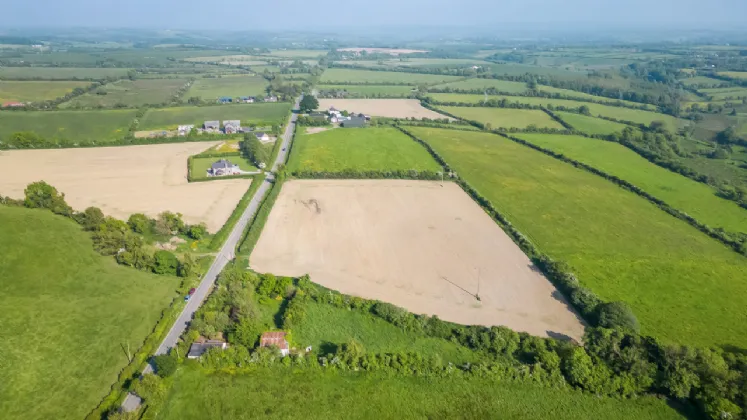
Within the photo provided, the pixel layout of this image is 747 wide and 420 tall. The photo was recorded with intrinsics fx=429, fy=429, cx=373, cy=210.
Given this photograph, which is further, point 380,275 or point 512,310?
point 380,275

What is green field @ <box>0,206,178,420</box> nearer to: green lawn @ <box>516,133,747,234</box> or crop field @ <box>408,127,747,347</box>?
crop field @ <box>408,127,747,347</box>

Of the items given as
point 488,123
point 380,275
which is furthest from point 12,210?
point 488,123

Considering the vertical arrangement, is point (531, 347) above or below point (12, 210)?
below

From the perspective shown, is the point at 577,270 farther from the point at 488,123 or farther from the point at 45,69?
the point at 45,69

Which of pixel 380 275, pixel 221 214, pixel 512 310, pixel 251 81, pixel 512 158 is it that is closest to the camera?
pixel 512 310

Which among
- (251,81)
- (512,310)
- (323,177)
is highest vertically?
(251,81)

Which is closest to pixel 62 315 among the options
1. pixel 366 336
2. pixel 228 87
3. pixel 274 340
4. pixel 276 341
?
pixel 274 340

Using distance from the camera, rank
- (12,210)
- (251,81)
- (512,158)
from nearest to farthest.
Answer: (12,210), (512,158), (251,81)

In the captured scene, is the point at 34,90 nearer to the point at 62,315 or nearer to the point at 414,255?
the point at 62,315
